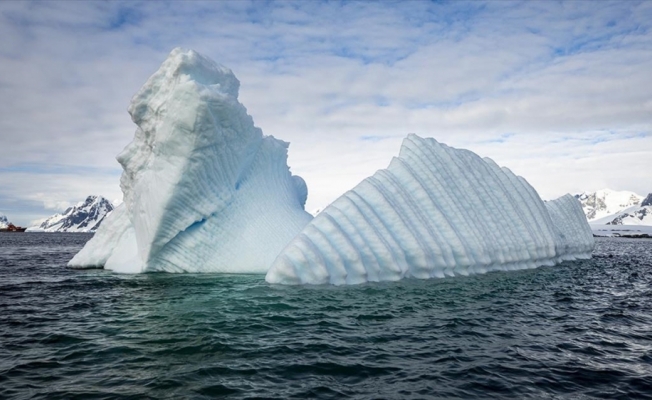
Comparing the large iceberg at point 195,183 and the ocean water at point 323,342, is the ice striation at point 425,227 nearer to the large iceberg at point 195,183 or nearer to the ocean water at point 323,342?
the ocean water at point 323,342

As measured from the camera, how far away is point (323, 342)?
318 inches

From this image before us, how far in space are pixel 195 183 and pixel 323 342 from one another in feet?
34.1

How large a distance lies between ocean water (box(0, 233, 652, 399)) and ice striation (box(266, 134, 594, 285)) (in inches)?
34.7

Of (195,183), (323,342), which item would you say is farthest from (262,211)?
(323,342)

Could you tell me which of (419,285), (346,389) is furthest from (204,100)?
(346,389)

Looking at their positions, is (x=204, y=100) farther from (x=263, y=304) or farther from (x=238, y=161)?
(x=263, y=304)

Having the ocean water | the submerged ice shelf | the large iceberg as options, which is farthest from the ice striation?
the large iceberg

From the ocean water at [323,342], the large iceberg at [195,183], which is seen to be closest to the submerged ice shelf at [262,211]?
the large iceberg at [195,183]

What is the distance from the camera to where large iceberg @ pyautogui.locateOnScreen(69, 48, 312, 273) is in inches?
648

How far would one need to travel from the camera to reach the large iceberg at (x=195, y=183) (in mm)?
16469

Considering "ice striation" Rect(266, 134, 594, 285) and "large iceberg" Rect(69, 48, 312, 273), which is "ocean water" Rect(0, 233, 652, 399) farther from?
"large iceberg" Rect(69, 48, 312, 273)

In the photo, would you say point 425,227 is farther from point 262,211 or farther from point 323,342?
point 323,342

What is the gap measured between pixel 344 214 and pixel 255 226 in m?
4.54

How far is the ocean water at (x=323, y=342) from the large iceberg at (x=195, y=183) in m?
3.22
